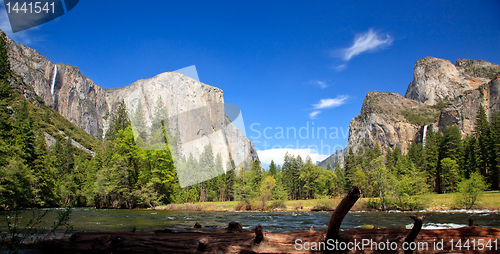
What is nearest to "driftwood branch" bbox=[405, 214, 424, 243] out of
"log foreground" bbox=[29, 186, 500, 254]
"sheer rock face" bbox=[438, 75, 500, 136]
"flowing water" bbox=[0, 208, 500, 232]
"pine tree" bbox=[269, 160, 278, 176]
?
"log foreground" bbox=[29, 186, 500, 254]

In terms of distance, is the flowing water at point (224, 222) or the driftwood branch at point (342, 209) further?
the flowing water at point (224, 222)

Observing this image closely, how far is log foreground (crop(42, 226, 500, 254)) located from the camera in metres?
3.35

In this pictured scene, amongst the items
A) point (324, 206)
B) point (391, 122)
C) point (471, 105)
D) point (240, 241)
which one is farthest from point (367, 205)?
point (391, 122)

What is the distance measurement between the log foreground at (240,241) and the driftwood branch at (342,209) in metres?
0.24

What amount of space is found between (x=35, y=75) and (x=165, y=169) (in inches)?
7933

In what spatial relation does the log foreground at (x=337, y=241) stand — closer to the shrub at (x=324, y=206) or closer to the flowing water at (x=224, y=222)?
the flowing water at (x=224, y=222)

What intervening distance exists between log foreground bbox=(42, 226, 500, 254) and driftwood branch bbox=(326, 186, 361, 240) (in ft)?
0.78

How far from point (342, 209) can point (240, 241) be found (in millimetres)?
1750

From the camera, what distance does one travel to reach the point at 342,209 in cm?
287

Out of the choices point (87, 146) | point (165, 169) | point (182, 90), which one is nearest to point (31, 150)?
point (165, 169)

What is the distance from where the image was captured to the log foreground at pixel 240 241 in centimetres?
335

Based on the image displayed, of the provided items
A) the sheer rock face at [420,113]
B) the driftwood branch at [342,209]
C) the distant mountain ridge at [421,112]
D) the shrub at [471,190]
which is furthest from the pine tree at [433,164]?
the driftwood branch at [342,209]

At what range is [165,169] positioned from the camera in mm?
34719

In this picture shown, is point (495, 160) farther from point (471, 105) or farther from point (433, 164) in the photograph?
point (471, 105)
